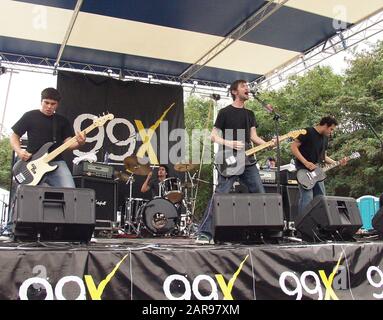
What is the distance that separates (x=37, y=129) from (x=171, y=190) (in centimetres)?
355

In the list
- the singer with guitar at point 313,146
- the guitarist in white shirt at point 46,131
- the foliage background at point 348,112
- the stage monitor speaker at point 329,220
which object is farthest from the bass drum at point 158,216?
the foliage background at point 348,112

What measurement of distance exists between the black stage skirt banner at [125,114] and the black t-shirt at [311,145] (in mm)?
3896

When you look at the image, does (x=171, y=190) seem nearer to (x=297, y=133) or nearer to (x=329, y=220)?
(x=297, y=133)

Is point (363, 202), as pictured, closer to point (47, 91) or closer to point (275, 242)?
point (275, 242)

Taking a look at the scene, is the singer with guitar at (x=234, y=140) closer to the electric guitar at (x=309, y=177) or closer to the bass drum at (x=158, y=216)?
the electric guitar at (x=309, y=177)

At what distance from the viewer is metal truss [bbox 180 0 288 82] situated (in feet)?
21.0

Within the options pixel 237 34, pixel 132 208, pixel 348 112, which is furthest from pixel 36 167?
pixel 348 112

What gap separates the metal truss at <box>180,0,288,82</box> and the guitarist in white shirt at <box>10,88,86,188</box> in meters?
3.64

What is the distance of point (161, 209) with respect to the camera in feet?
22.3

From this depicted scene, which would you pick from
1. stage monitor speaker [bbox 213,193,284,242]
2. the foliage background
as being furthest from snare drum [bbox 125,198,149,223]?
the foliage background

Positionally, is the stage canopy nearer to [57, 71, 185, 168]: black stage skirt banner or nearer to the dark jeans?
[57, 71, 185, 168]: black stage skirt banner

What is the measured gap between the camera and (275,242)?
12.3 feet

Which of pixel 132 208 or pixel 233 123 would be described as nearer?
pixel 233 123
